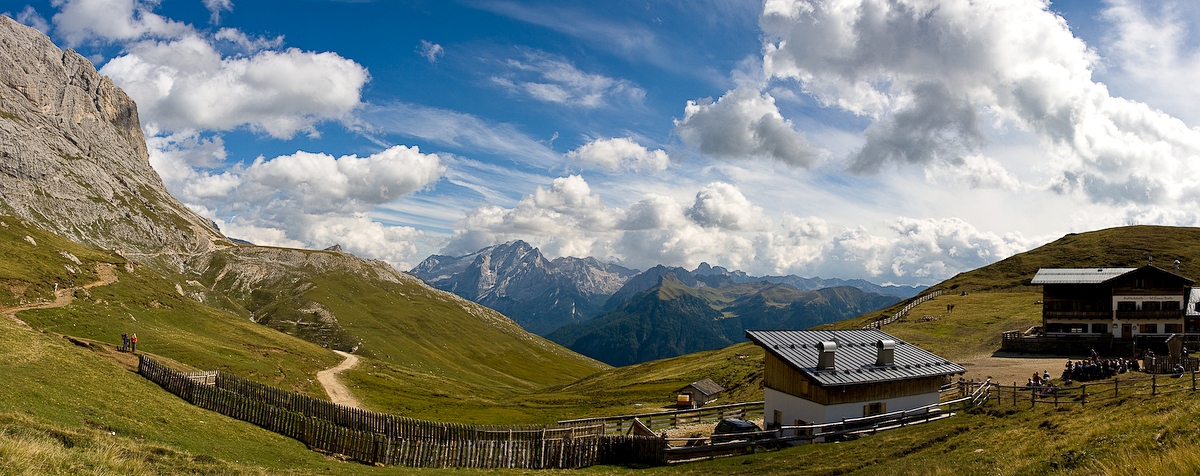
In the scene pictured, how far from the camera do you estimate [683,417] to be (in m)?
54.5

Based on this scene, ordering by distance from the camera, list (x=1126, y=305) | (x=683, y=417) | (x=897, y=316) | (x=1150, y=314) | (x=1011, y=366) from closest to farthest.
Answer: (x=683, y=417) < (x=1011, y=366) < (x=1150, y=314) < (x=1126, y=305) < (x=897, y=316)

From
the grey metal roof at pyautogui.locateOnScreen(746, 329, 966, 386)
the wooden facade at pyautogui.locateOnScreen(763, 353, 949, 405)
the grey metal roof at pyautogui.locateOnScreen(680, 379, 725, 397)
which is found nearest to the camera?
the wooden facade at pyautogui.locateOnScreen(763, 353, 949, 405)

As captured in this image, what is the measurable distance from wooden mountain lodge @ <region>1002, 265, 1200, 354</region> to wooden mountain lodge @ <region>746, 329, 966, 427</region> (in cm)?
4344

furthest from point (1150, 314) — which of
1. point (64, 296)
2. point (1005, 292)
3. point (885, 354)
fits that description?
point (64, 296)

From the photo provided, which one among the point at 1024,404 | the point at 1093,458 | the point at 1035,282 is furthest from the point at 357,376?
the point at 1035,282

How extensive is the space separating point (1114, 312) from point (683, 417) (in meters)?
71.1

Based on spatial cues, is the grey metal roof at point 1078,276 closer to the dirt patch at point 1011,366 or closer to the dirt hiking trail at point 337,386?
the dirt patch at point 1011,366

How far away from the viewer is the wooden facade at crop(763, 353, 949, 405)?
1784 inches

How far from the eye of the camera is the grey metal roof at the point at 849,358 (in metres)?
46.3

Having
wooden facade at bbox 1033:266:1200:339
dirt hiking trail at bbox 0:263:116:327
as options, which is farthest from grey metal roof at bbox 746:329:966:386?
dirt hiking trail at bbox 0:263:116:327

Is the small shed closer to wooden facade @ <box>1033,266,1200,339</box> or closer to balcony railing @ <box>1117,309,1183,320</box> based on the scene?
wooden facade @ <box>1033,266,1200,339</box>

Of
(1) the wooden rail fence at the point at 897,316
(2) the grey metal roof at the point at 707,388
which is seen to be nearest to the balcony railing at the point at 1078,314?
(1) the wooden rail fence at the point at 897,316

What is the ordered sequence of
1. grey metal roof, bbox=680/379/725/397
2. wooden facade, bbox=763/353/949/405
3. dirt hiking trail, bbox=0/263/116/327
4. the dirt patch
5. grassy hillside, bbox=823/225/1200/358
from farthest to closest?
1. grassy hillside, bbox=823/225/1200/358
2. dirt hiking trail, bbox=0/263/116/327
3. grey metal roof, bbox=680/379/725/397
4. the dirt patch
5. wooden facade, bbox=763/353/949/405

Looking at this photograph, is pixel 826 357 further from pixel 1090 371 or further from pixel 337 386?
pixel 337 386
